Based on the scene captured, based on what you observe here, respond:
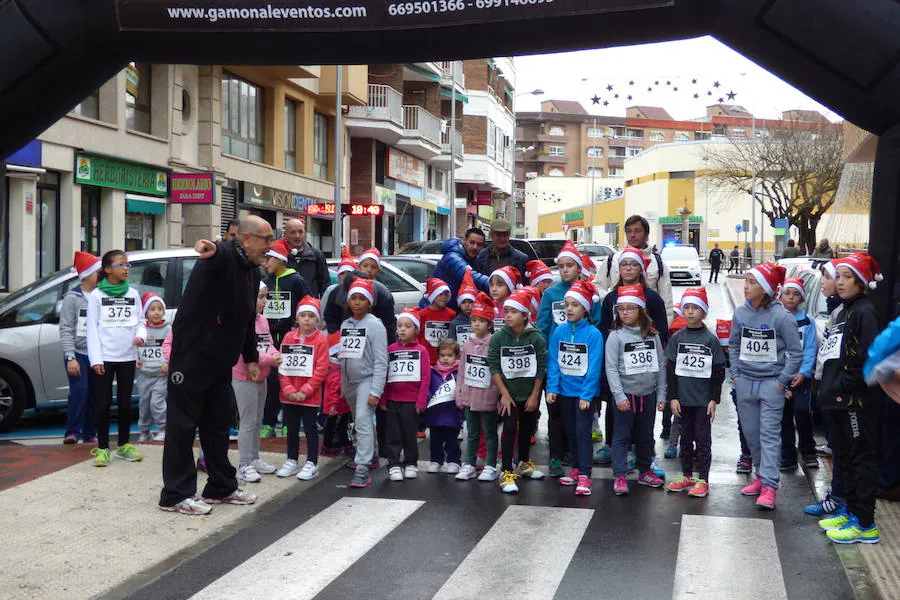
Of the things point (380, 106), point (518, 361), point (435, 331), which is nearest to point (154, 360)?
point (435, 331)

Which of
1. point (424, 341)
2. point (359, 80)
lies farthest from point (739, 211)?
point (424, 341)

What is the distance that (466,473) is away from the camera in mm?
8562

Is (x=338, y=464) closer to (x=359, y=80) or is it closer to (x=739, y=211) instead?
(x=359, y=80)

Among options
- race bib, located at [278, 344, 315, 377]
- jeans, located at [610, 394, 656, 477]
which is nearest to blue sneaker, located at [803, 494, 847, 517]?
jeans, located at [610, 394, 656, 477]

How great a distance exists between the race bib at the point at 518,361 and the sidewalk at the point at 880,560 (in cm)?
244

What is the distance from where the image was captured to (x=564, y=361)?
8391mm

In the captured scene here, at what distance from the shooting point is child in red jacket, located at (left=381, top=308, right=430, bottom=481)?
8648 millimetres

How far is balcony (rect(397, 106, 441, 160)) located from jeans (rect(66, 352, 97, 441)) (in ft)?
102

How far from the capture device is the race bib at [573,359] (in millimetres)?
8289

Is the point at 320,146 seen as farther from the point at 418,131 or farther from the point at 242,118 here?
the point at 418,131

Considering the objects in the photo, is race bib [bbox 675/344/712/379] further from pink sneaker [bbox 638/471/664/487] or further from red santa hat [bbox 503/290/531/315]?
red santa hat [bbox 503/290/531/315]

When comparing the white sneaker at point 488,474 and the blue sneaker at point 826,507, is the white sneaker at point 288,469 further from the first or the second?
the blue sneaker at point 826,507

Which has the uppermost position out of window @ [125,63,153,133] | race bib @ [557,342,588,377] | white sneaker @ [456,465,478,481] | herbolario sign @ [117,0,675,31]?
window @ [125,63,153,133]

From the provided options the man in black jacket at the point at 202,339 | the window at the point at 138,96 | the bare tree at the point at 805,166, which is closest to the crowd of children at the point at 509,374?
the man in black jacket at the point at 202,339
